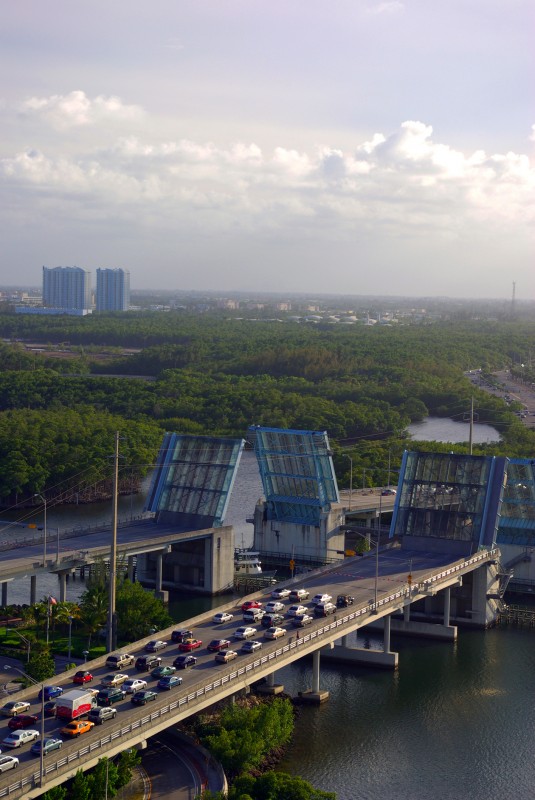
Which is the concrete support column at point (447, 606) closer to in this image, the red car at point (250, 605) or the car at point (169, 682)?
the red car at point (250, 605)

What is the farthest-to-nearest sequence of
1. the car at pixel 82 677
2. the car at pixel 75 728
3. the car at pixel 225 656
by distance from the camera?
1. the car at pixel 225 656
2. the car at pixel 82 677
3. the car at pixel 75 728

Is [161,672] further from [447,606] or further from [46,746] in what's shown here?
[447,606]

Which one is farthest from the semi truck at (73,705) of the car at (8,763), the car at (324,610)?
the car at (324,610)

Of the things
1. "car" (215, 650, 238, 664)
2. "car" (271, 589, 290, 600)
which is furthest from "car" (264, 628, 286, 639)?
"car" (271, 589, 290, 600)

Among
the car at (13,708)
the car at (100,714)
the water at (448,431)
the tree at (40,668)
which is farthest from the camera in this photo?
the water at (448,431)

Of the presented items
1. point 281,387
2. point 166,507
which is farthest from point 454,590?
point 281,387

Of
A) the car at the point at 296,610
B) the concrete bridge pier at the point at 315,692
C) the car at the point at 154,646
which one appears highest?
the car at the point at 296,610
